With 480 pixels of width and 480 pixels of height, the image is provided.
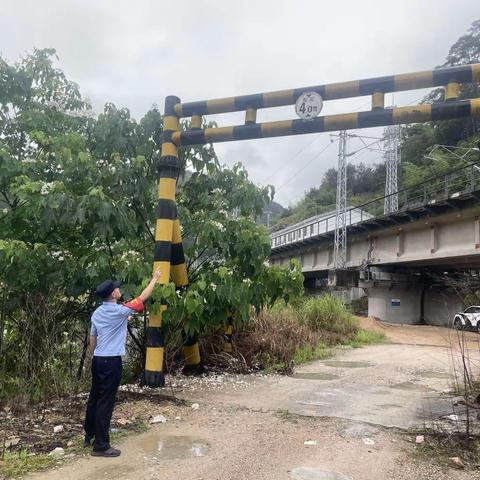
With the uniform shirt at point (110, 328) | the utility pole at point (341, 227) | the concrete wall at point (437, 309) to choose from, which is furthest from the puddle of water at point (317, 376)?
the concrete wall at point (437, 309)

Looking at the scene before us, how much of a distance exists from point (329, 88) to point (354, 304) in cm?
3120

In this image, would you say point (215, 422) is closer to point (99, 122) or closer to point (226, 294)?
point (226, 294)

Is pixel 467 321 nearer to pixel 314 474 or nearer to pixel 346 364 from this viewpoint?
pixel 346 364

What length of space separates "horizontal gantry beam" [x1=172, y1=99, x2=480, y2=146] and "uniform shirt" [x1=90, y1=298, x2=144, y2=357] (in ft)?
10.2

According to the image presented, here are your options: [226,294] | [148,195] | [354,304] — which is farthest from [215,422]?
[354,304]

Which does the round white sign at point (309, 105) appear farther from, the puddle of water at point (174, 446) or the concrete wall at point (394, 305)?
the concrete wall at point (394, 305)

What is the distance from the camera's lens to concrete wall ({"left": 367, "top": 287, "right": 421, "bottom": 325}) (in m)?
30.9

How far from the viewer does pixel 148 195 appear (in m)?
7.94

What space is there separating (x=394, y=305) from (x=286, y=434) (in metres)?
27.5

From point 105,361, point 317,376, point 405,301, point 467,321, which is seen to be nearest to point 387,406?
point 317,376

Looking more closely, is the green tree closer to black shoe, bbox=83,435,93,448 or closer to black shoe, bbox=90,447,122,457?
black shoe, bbox=83,435,93,448

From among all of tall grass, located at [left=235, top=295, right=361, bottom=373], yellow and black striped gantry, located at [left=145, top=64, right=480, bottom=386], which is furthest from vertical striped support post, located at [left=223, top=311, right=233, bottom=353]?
yellow and black striped gantry, located at [left=145, top=64, right=480, bottom=386]

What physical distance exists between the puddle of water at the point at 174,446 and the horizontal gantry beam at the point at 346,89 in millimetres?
4323

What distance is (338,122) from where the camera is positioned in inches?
257
